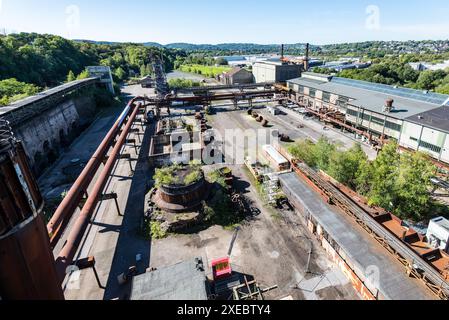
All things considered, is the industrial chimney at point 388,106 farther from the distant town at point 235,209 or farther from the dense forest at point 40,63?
the dense forest at point 40,63

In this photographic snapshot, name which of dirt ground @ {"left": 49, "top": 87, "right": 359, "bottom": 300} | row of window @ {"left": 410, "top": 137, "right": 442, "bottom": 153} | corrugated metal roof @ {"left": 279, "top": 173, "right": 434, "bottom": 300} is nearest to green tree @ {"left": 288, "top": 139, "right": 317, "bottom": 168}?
corrugated metal roof @ {"left": 279, "top": 173, "right": 434, "bottom": 300}

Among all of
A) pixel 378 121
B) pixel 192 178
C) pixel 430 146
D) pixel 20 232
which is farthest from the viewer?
pixel 378 121

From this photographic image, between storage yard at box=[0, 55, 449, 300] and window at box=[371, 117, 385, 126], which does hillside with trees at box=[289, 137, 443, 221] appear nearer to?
storage yard at box=[0, 55, 449, 300]

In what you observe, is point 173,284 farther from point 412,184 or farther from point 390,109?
point 390,109

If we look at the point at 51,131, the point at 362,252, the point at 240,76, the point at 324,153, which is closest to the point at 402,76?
the point at 240,76

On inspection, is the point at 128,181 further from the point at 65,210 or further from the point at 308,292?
the point at 308,292
